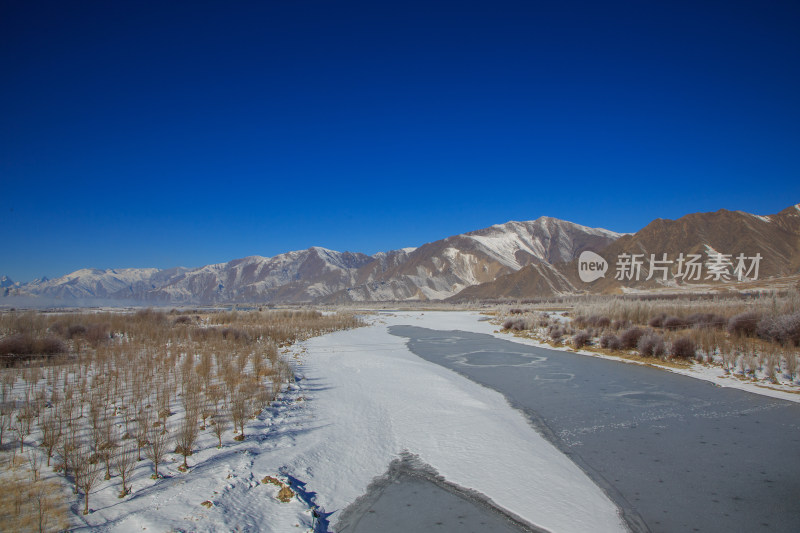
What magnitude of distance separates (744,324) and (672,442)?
1393 centimetres

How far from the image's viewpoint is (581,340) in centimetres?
2134

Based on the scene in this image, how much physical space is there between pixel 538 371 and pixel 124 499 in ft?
43.9

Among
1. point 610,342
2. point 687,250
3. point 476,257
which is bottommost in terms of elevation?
point 610,342

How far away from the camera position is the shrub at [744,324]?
17578 mm

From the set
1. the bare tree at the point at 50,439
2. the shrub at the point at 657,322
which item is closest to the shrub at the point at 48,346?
the bare tree at the point at 50,439

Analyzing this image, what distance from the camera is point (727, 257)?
84.2 meters

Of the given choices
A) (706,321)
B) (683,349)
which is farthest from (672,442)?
(706,321)

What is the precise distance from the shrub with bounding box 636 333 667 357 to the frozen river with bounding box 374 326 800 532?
7.56 feet

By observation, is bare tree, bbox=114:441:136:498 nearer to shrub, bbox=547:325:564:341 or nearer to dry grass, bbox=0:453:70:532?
dry grass, bbox=0:453:70:532

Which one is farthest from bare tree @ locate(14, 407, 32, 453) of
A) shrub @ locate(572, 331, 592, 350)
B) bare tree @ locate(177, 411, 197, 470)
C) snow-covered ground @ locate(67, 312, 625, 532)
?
shrub @ locate(572, 331, 592, 350)

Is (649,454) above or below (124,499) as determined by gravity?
below

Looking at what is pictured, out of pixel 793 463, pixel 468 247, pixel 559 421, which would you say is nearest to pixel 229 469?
Answer: pixel 559 421

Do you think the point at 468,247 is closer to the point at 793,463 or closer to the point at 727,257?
the point at 727,257

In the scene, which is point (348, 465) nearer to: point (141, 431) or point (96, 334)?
point (141, 431)
